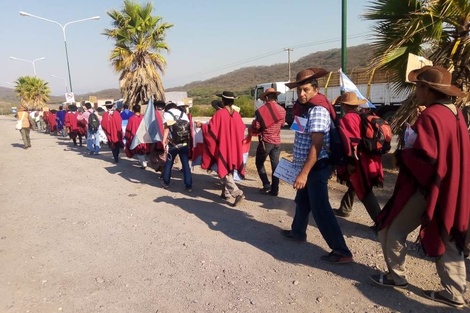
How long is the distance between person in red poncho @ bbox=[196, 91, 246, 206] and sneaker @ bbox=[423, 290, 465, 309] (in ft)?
10.2

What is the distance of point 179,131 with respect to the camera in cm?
661

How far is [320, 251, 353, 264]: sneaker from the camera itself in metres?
3.55

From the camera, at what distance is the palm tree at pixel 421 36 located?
5352 millimetres

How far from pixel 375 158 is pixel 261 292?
1.98 metres

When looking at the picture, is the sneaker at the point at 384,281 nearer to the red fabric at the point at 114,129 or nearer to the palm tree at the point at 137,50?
the red fabric at the point at 114,129

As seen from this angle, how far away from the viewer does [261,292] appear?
3195 millimetres

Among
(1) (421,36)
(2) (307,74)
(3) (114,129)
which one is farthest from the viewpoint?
(3) (114,129)

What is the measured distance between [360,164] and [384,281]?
1.37m

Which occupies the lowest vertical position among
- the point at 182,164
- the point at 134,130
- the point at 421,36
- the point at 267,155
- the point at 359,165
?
the point at 182,164

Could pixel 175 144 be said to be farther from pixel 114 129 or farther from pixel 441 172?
pixel 441 172

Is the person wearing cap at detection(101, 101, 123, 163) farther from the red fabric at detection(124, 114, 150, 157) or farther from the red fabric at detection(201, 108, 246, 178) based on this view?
the red fabric at detection(201, 108, 246, 178)

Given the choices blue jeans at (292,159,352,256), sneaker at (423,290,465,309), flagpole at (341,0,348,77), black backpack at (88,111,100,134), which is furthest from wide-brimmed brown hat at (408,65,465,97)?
black backpack at (88,111,100,134)

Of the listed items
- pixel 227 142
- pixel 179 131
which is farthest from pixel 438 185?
pixel 179 131

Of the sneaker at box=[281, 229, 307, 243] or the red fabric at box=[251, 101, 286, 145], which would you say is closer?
the sneaker at box=[281, 229, 307, 243]
